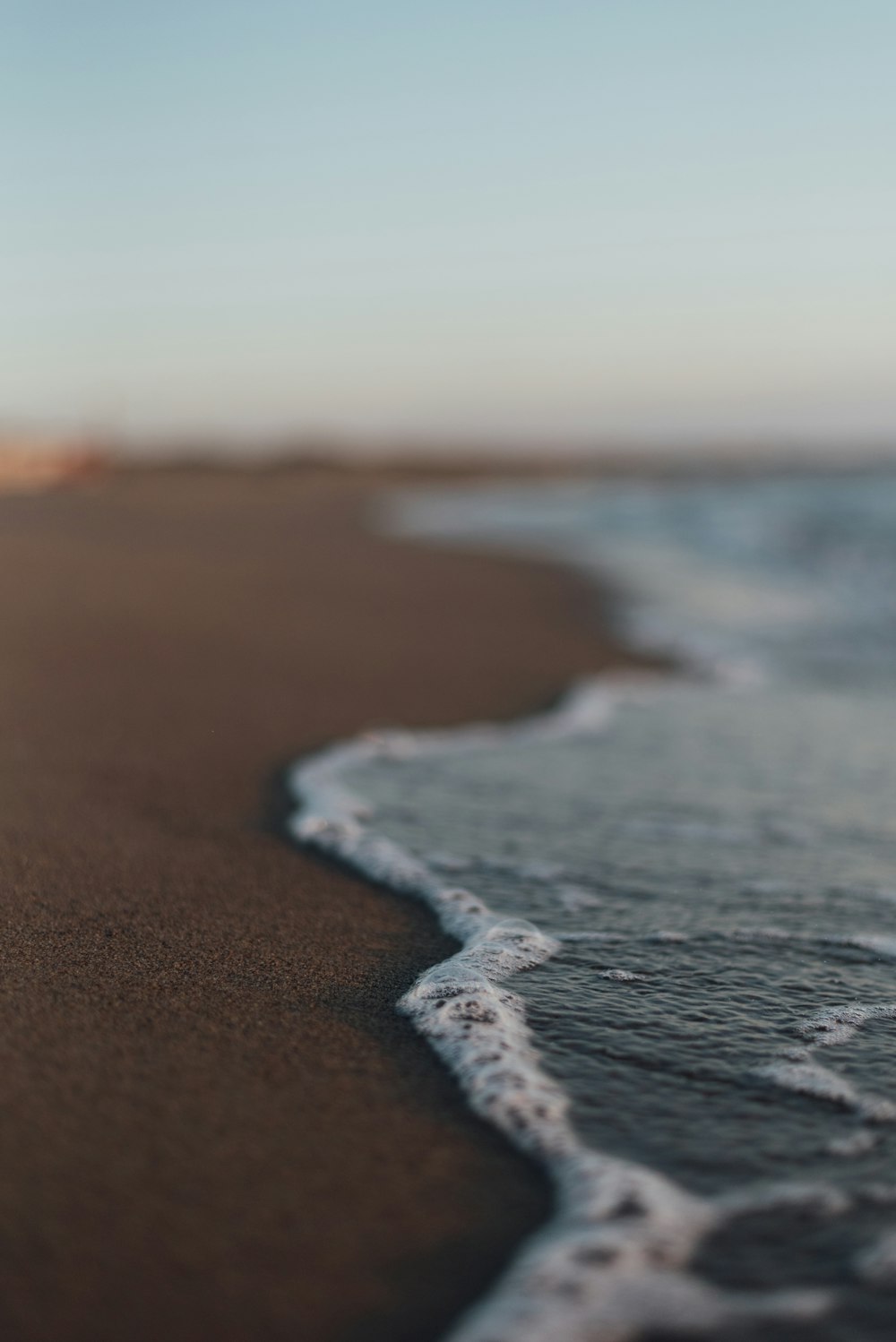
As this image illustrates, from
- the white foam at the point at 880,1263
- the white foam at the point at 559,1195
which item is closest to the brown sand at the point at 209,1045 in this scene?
the white foam at the point at 559,1195

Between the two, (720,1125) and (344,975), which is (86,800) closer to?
(344,975)

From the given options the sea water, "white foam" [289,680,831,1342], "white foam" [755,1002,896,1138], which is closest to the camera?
"white foam" [289,680,831,1342]

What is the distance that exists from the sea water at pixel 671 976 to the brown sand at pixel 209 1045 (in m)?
0.13

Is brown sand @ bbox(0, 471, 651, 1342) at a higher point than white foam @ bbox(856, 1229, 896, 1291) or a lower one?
higher

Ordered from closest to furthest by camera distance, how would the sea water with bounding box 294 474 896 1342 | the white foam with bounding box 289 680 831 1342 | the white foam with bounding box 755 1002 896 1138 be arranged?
the white foam with bounding box 289 680 831 1342
the sea water with bounding box 294 474 896 1342
the white foam with bounding box 755 1002 896 1138

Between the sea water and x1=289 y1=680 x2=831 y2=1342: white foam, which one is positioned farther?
the sea water

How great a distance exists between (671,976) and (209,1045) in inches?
40.4

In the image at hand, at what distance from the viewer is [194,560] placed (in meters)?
10.8

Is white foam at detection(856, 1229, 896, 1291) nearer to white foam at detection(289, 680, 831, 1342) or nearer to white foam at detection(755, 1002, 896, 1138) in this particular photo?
white foam at detection(289, 680, 831, 1342)

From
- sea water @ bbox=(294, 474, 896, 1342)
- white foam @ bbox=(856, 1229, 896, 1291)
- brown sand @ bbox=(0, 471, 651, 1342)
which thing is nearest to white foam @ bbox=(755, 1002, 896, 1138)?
sea water @ bbox=(294, 474, 896, 1342)

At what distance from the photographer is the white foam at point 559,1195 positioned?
1554 mm

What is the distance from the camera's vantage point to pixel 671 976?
262 centimetres

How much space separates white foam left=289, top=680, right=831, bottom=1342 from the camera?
155cm

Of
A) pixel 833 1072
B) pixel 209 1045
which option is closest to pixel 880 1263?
pixel 833 1072
